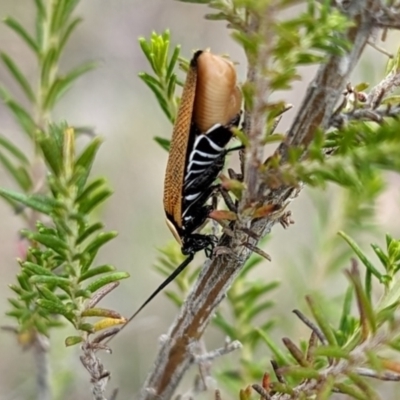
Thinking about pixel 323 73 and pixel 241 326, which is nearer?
pixel 323 73

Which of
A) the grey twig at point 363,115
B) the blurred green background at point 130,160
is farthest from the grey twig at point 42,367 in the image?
the blurred green background at point 130,160

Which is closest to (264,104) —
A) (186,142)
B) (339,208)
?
(186,142)

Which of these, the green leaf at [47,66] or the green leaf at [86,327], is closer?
the green leaf at [86,327]

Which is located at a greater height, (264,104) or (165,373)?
(264,104)

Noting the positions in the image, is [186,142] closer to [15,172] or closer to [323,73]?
[323,73]

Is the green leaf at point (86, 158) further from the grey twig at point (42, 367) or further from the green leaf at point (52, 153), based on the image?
the grey twig at point (42, 367)

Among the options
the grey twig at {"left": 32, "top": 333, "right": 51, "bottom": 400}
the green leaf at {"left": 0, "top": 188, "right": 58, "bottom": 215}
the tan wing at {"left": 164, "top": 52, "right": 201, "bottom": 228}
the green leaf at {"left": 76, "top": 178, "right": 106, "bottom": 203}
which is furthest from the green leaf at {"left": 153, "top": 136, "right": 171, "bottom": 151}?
the grey twig at {"left": 32, "top": 333, "right": 51, "bottom": 400}
